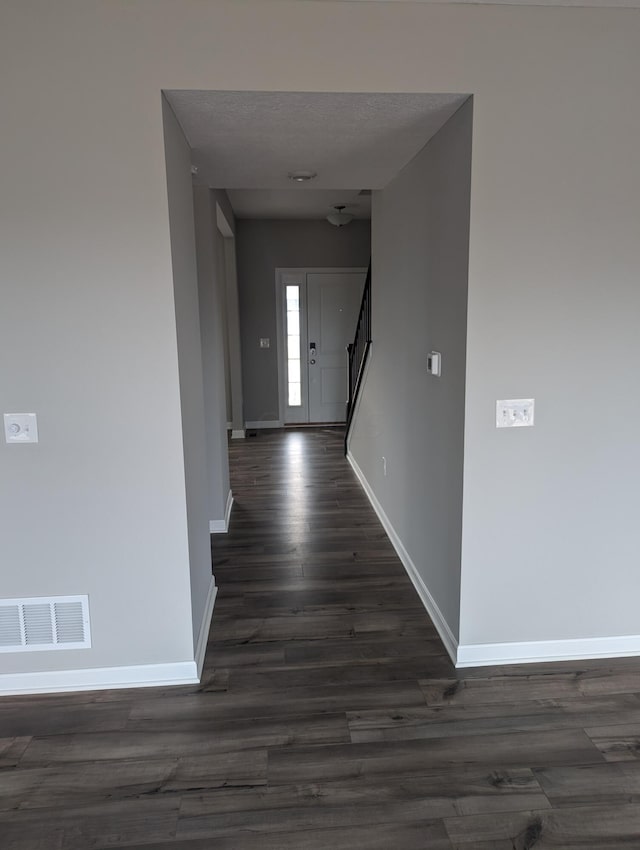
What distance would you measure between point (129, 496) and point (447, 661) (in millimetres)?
1573

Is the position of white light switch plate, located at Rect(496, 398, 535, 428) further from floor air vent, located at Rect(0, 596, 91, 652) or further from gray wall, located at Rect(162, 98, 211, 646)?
floor air vent, located at Rect(0, 596, 91, 652)

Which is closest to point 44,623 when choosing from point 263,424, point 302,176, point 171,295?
point 171,295

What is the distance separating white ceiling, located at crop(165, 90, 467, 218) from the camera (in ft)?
7.34

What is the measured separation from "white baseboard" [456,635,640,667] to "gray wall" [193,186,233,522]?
6.32 ft

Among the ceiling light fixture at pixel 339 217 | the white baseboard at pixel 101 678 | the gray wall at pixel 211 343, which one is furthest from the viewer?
the ceiling light fixture at pixel 339 217

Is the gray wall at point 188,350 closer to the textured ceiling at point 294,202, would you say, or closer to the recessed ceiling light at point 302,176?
the recessed ceiling light at point 302,176

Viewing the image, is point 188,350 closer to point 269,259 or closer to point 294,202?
point 294,202

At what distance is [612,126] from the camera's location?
90.9 inches

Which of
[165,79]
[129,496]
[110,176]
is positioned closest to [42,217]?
[110,176]

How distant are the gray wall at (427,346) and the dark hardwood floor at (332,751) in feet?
1.38

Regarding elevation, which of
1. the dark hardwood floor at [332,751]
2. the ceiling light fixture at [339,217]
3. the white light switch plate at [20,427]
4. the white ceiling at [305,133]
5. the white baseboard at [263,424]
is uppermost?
the ceiling light fixture at [339,217]

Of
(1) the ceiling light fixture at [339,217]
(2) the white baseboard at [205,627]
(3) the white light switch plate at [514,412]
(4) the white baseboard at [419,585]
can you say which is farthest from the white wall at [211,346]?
(1) the ceiling light fixture at [339,217]

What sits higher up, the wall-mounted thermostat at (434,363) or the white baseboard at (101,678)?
the wall-mounted thermostat at (434,363)

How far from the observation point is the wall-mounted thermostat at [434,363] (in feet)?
9.07
